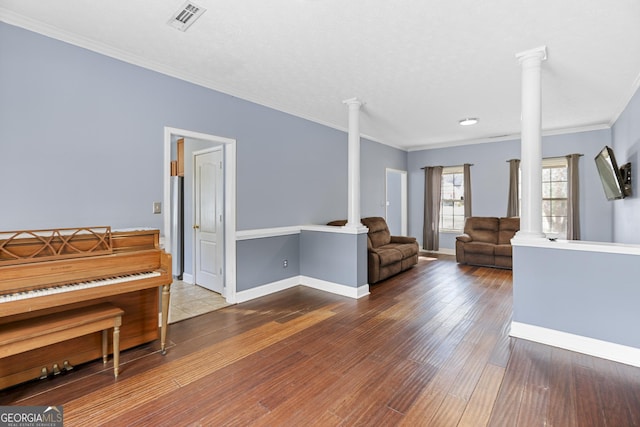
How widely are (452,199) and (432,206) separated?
50 cm

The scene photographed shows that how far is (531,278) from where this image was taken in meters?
2.73

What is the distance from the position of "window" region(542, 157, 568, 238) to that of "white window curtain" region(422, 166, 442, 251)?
2.03 meters

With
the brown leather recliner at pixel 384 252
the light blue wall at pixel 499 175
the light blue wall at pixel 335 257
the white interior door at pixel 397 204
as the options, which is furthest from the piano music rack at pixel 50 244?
the light blue wall at pixel 499 175

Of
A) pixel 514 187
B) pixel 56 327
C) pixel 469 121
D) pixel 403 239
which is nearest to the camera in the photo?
pixel 56 327

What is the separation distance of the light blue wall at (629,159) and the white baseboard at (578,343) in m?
1.91

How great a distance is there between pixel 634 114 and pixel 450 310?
3.20 metres

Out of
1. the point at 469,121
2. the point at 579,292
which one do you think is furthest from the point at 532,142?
the point at 469,121

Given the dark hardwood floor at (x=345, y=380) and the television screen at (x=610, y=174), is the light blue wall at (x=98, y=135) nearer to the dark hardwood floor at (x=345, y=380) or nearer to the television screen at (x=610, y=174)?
the dark hardwood floor at (x=345, y=380)

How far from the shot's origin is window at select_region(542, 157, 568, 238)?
585 cm

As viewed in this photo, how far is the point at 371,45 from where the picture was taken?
2.63 meters

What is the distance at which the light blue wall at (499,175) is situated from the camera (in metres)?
5.41

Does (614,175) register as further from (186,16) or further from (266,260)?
(186,16)

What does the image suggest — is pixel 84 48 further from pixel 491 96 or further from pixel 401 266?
pixel 401 266

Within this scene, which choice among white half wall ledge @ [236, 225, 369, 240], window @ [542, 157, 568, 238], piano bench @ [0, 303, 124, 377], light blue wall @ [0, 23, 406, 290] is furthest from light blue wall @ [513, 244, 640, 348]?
window @ [542, 157, 568, 238]
